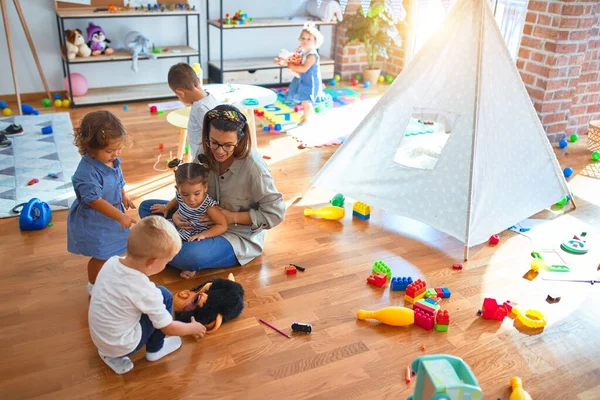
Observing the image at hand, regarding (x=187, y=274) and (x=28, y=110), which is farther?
(x=28, y=110)

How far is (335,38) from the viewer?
593cm

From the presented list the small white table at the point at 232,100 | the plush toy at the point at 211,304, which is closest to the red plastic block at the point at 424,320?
the plush toy at the point at 211,304

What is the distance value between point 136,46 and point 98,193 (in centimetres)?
300

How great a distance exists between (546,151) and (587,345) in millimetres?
1196

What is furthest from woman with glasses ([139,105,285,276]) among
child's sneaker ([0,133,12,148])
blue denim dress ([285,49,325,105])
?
blue denim dress ([285,49,325,105])

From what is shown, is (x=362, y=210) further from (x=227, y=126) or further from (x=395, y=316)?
(x=227, y=126)

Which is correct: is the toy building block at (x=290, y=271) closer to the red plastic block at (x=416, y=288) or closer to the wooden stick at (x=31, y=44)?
the red plastic block at (x=416, y=288)

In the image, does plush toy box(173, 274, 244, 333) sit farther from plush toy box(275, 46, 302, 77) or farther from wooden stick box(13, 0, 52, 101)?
wooden stick box(13, 0, 52, 101)

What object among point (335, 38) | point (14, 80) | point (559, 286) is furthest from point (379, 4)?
point (559, 286)

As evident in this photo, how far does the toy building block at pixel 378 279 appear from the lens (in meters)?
2.47

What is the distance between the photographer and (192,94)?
9.46 ft

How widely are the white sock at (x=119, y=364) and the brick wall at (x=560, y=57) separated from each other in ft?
11.0

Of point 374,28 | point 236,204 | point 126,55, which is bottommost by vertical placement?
point 236,204

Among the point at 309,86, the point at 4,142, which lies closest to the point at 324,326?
the point at 309,86
